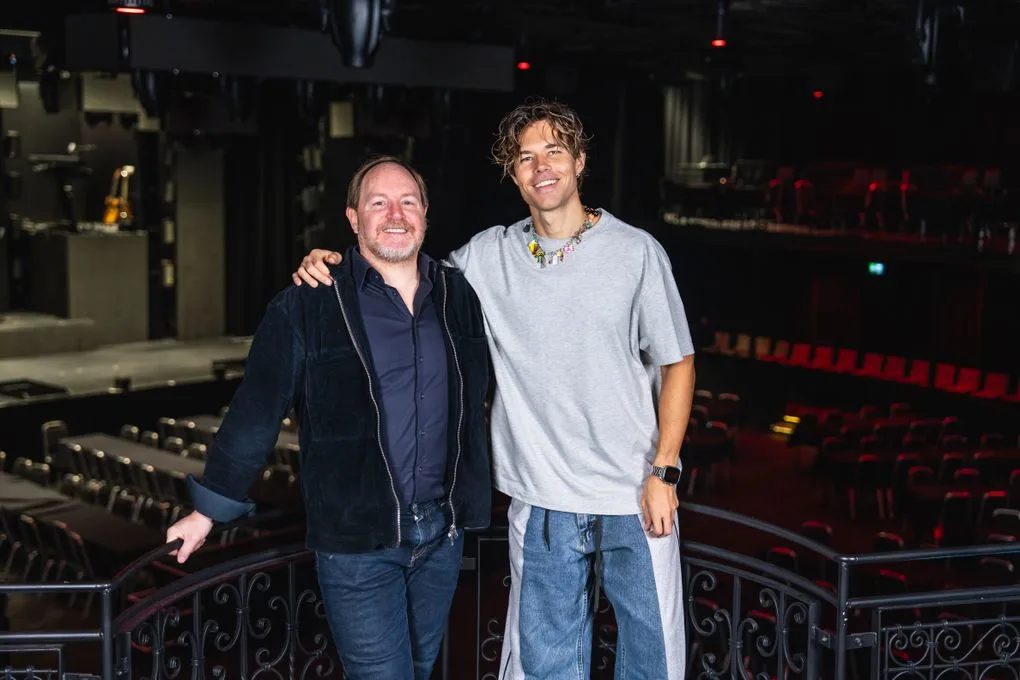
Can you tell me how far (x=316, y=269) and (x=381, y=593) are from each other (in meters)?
0.82

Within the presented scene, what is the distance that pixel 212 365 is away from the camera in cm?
1833

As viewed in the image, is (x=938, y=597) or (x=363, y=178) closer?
(x=363, y=178)

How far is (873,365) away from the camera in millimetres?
19469

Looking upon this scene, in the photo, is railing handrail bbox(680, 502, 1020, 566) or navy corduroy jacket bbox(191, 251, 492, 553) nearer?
navy corduroy jacket bbox(191, 251, 492, 553)

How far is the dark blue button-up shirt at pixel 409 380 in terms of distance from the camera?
120 inches

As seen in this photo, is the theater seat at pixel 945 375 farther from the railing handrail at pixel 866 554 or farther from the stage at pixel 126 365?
the railing handrail at pixel 866 554

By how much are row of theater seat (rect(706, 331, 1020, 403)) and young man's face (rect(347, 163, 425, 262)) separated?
51.2 ft

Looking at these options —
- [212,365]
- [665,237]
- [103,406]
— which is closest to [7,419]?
[103,406]

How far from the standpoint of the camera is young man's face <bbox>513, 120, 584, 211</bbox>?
10.3 feet

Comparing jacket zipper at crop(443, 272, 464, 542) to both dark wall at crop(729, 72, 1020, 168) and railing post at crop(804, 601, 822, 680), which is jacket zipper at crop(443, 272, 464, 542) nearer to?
railing post at crop(804, 601, 822, 680)

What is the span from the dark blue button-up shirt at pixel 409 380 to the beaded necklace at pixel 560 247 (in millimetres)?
302

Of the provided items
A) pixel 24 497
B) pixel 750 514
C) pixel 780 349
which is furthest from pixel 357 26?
pixel 780 349

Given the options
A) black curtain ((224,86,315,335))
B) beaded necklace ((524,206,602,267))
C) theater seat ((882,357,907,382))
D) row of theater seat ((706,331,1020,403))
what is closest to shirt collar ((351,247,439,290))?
beaded necklace ((524,206,602,267))

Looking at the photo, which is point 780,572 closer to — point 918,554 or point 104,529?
point 918,554
